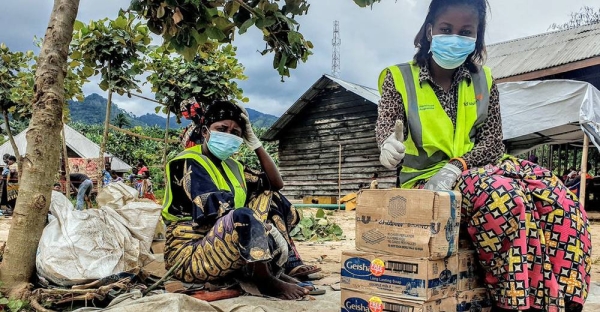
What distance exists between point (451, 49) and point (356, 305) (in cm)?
120

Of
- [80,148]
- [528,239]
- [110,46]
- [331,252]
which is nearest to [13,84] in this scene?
[110,46]

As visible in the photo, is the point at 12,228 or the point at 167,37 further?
the point at 167,37

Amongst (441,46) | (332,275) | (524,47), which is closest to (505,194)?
(441,46)

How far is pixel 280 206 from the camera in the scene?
3311mm

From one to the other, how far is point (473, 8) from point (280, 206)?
5.72 feet

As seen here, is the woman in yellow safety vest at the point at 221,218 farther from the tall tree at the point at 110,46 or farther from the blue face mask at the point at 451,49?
the tall tree at the point at 110,46

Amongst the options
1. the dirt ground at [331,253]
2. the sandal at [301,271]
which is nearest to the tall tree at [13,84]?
the dirt ground at [331,253]

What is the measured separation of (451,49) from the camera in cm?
222

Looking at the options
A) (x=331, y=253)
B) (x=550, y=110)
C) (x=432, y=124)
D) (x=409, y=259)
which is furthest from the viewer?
(x=550, y=110)

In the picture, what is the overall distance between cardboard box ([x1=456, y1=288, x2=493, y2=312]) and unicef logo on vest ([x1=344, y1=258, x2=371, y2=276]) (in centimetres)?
36

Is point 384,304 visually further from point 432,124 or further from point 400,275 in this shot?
point 432,124

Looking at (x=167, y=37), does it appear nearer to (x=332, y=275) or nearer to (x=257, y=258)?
(x=257, y=258)

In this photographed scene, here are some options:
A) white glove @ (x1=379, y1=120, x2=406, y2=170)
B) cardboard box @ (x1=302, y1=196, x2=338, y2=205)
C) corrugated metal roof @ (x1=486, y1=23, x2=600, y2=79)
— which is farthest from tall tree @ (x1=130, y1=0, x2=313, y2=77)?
cardboard box @ (x1=302, y1=196, x2=338, y2=205)

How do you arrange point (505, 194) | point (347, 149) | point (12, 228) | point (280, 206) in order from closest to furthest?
point (505, 194)
point (12, 228)
point (280, 206)
point (347, 149)
